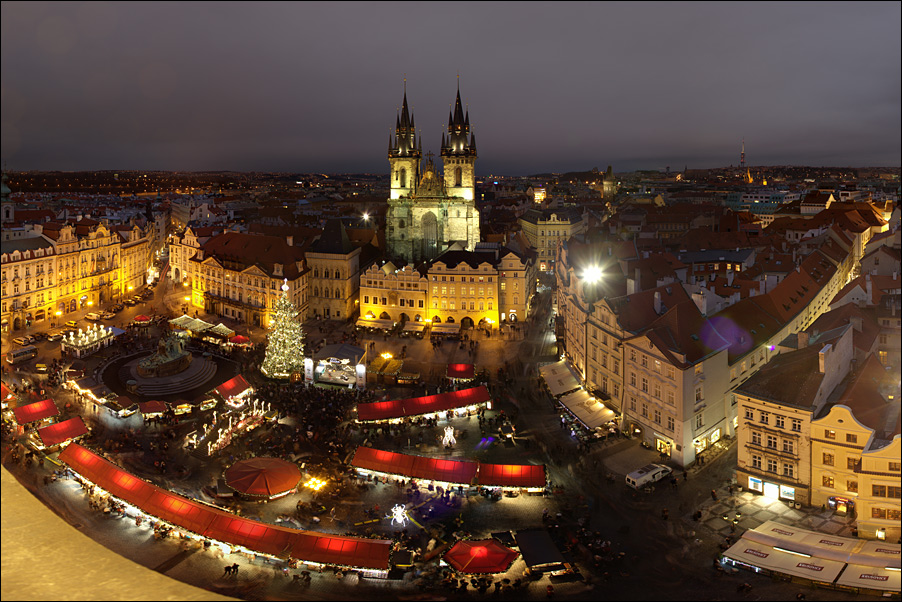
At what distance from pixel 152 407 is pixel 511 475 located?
1668 centimetres

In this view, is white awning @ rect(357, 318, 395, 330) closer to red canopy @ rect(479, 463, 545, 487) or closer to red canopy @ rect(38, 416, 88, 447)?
red canopy @ rect(38, 416, 88, 447)

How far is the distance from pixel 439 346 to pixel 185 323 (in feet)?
53.8

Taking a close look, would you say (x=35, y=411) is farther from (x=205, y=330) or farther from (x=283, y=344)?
(x=205, y=330)

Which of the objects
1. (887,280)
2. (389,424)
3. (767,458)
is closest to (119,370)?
(389,424)

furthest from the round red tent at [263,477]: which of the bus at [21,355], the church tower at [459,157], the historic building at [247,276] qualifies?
the church tower at [459,157]

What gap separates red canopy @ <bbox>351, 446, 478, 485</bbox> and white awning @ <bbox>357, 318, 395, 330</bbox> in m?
21.8

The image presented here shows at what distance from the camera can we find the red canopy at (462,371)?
34625 millimetres

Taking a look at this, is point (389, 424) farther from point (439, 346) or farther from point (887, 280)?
point (887, 280)

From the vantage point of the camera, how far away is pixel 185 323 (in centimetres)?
4366

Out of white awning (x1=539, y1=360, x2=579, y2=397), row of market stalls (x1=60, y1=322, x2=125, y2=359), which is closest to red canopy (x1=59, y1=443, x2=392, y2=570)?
white awning (x1=539, y1=360, x2=579, y2=397)

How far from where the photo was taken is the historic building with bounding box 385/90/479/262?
200 ft

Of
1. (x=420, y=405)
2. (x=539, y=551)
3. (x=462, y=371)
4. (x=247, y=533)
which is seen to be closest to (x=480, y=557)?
(x=539, y=551)

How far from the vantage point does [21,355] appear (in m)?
37.8

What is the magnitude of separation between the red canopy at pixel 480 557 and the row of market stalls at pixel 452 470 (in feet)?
14.3
